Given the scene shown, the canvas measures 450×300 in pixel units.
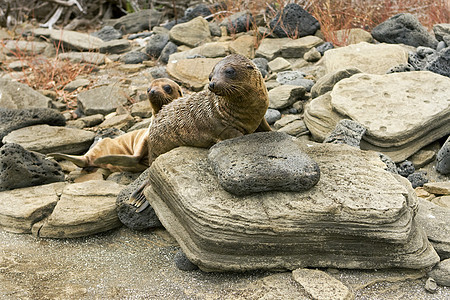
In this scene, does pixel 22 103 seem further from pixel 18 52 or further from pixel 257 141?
pixel 257 141

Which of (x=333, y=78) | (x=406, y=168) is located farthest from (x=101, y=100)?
(x=406, y=168)

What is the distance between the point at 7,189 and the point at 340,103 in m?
3.46

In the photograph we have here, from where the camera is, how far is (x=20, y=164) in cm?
482

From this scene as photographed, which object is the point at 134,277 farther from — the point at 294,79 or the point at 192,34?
the point at 192,34

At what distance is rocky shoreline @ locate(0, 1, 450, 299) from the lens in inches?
127

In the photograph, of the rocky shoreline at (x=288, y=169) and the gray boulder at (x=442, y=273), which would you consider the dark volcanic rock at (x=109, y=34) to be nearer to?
the rocky shoreline at (x=288, y=169)

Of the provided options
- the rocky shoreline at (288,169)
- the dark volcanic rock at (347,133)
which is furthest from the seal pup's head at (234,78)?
the dark volcanic rock at (347,133)

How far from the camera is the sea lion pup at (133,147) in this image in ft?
15.6

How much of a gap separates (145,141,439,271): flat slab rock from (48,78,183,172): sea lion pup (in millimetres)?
Answer: 1401

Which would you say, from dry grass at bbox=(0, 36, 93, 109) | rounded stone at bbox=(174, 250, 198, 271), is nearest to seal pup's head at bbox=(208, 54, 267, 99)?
rounded stone at bbox=(174, 250, 198, 271)

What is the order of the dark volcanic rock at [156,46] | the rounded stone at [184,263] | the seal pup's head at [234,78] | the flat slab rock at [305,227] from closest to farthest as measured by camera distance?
1. the flat slab rock at [305,227]
2. the seal pup's head at [234,78]
3. the rounded stone at [184,263]
4. the dark volcanic rock at [156,46]

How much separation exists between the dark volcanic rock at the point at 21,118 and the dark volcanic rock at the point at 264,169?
387 cm

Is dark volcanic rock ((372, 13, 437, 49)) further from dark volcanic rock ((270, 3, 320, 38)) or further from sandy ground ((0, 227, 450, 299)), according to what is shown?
sandy ground ((0, 227, 450, 299))

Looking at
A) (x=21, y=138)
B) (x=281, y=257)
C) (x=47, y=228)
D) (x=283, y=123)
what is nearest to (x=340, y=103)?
(x=283, y=123)
